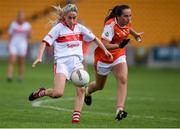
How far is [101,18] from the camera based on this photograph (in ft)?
130

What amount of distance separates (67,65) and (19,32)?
1355 centimetres

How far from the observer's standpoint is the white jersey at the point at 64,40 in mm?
12258

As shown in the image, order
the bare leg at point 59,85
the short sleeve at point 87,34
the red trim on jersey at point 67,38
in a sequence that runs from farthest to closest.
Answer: the short sleeve at point 87,34, the red trim on jersey at point 67,38, the bare leg at point 59,85

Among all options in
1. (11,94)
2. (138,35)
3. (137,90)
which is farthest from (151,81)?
(138,35)

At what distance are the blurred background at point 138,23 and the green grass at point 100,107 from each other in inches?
336

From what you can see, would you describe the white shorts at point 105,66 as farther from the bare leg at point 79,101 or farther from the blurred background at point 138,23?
the blurred background at point 138,23

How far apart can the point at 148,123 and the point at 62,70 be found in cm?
181

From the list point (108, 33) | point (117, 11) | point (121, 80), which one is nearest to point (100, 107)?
point (121, 80)

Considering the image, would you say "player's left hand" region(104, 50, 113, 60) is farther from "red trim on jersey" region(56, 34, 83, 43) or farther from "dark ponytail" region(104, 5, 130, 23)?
"dark ponytail" region(104, 5, 130, 23)

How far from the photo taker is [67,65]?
40.4ft

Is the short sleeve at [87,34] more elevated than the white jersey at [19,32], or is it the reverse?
the white jersey at [19,32]

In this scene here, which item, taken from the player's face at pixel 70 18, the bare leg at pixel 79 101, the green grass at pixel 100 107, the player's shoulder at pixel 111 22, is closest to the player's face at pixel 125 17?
the player's shoulder at pixel 111 22

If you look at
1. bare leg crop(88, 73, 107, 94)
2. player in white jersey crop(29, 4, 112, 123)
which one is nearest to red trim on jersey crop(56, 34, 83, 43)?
player in white jersey crop(29, 4, 112, 123)

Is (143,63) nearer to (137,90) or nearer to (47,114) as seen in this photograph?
(137,90)
